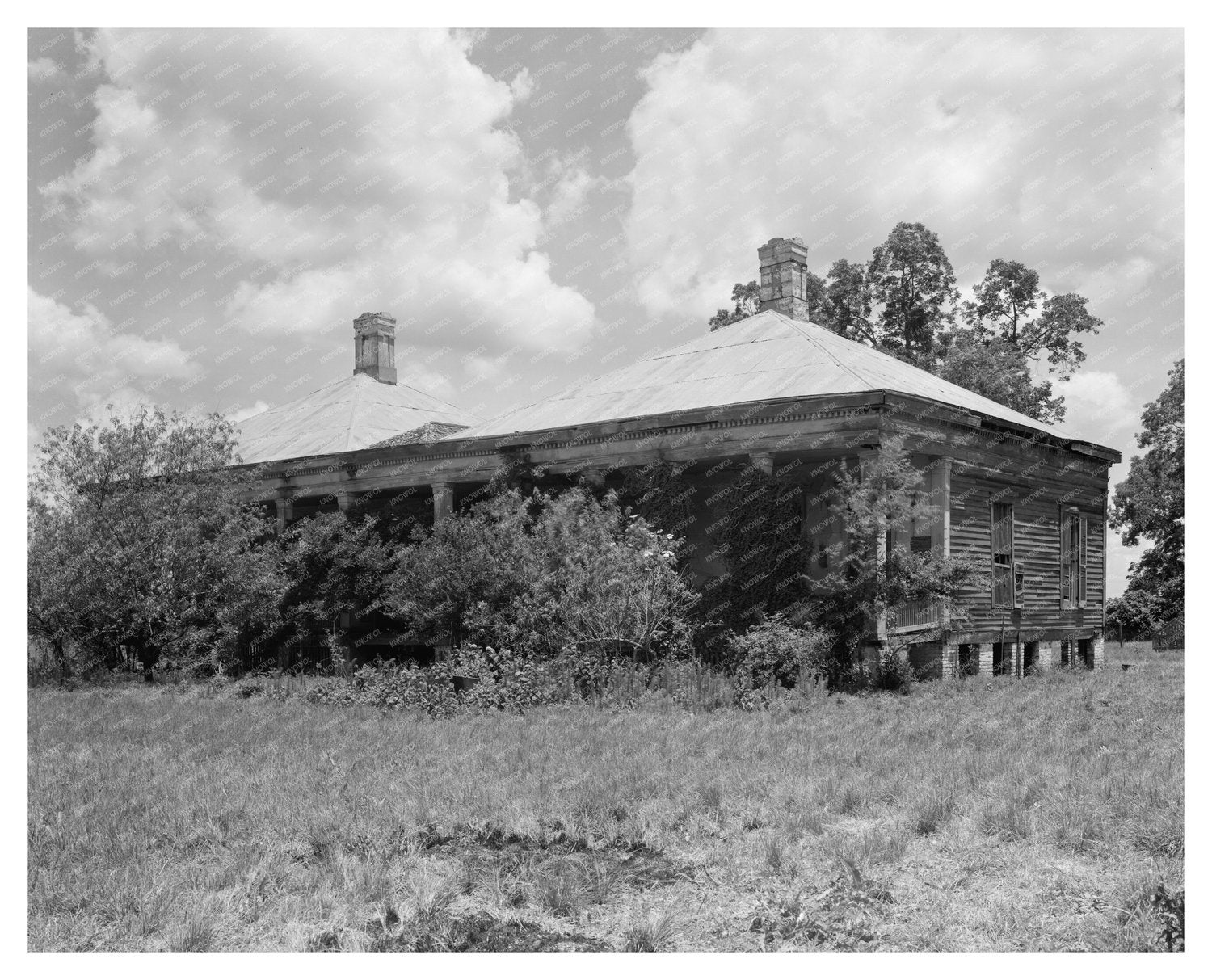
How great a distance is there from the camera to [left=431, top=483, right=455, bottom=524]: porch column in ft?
67.6

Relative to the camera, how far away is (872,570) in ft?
51.5

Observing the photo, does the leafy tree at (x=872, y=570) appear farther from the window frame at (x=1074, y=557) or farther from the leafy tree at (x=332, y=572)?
the leafy tree at (x=332, y=572)

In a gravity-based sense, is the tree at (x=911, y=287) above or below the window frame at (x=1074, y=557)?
above

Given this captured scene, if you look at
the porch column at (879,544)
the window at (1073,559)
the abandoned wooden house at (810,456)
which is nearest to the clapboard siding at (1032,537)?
the abandoned wooden house at (810,456)

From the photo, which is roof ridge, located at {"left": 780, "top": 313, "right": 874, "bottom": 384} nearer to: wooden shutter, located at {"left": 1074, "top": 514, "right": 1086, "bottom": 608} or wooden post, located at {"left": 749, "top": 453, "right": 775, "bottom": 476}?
wooden post, located at {"left": 749, "top": 453, "right": 775, "bottom": 476}

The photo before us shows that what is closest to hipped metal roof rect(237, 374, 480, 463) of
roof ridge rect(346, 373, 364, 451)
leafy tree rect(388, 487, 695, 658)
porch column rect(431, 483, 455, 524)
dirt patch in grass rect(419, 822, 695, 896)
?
roof ridge rect(346, 373, 364, 451)

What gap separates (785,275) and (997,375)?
33.9 ft

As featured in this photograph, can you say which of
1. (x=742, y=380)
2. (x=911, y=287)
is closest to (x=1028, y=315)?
(x=911, y=287)

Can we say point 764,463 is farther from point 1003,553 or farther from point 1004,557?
point 1004,557

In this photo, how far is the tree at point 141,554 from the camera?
61.0 ft

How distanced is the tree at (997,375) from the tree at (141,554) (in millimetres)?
19818

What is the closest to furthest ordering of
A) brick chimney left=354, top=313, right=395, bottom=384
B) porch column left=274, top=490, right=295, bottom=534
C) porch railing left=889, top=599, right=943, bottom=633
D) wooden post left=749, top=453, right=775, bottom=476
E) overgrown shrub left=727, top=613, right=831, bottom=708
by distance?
overgrown shrub left=727, top=613, right=831, bottom=708
porch railing left=889, top=599, right=943, bottom=633
wooden post left=749, top=453, right=775, bottom=476
porch column left=274, top=490, right=295, bottom=534
brick chimney left=354, top=313, right=395, bottom=384

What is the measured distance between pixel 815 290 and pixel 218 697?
25.4 m

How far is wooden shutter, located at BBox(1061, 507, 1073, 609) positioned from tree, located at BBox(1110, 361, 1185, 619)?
10.0m
